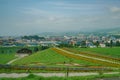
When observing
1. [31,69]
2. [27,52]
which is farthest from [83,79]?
[27,52]

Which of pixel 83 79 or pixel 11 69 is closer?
pixel 83 79

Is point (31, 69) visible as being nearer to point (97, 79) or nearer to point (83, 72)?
point (83, 72)

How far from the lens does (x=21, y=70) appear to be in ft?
87.9

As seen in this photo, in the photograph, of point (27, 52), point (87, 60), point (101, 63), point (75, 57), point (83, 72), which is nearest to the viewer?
point (83, 72)

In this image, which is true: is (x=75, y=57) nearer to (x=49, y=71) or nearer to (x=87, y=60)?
(x=87, y=60)

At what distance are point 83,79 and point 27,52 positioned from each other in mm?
64807

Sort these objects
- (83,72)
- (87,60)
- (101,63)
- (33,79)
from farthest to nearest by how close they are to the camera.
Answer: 1. (87,60)
2. (101,63)
3. (83,72)
4. (33,79)

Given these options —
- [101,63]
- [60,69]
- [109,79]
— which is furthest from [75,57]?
[109,79]

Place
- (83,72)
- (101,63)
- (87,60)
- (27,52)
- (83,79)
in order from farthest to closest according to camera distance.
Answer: (27,52) → (87,60) → (101,63) → (83,72) → (83,79)

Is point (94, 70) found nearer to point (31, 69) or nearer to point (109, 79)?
point (31, 69)

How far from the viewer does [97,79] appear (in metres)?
18.4

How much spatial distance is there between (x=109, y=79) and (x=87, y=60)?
2226 centimetres

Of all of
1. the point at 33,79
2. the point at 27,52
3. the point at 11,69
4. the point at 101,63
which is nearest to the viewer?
the point at 33,79

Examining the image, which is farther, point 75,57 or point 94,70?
point 75,57
